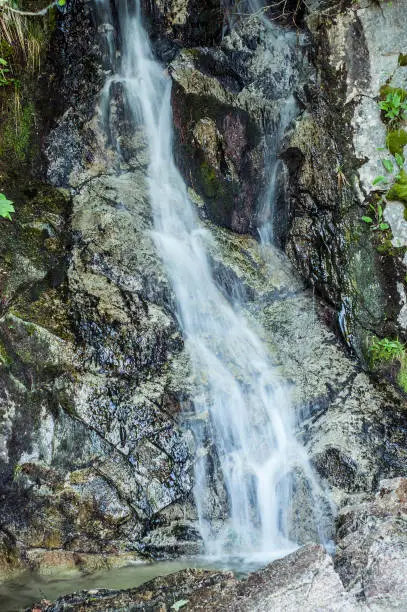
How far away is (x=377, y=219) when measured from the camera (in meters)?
5.75

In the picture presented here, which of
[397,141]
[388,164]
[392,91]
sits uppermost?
[392,91]

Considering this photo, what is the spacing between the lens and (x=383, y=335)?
558 cm

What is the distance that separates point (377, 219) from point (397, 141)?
0.86 meters

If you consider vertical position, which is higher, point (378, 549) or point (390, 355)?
point (390, 355)

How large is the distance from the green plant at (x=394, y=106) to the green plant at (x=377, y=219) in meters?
0.91

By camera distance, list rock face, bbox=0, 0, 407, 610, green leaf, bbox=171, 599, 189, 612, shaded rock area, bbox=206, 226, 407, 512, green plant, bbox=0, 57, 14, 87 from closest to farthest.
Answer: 1. green leaf, bbox=171, 599, 189, 612
2. rock face, bbox=0, 0, 407, 610
3. shaded rock area, bbox=206, 226, 407, 512
4. green plant, bbox=0, 57, 14, 87

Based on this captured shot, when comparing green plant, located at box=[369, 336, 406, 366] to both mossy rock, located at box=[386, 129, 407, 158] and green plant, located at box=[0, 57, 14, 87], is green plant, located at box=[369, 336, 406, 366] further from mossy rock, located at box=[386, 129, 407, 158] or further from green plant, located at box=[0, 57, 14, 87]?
green plant, located at box=[0, 57, 14, 87]

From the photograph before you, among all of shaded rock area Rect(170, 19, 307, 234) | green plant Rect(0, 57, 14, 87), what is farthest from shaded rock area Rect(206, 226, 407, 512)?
green plant Rect(0, 57, 14, 87)

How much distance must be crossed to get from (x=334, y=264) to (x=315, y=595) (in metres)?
4.06

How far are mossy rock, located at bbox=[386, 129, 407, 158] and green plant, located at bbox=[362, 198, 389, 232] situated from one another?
547mm

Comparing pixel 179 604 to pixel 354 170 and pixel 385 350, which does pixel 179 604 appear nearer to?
pixel 385 350

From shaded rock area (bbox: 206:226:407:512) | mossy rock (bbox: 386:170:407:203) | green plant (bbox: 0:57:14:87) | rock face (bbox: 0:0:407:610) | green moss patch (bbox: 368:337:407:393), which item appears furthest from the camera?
green plant (bbox: 0:57:14:87)

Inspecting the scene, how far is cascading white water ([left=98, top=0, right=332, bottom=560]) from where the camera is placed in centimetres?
487

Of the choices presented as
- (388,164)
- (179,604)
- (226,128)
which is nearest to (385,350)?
(388,164)
